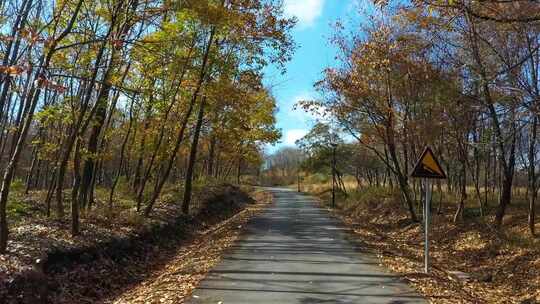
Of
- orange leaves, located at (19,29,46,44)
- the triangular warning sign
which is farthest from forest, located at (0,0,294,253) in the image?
the triangular warning sign

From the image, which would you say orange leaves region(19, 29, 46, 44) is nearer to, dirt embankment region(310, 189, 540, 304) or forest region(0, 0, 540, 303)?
forest region(0, 0, 540, 303)

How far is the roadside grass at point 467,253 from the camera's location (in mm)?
10208

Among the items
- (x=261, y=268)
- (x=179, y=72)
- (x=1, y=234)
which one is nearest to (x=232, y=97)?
(x=179, y=72)

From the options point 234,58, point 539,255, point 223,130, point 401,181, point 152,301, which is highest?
point 234,58

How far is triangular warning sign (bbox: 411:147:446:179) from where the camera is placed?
1166 centimetres

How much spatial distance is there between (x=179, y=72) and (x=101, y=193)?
35.8 feet

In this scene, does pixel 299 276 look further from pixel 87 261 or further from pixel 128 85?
pixel 128 85

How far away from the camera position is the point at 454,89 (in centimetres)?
1527

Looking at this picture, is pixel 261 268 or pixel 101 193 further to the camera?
pixel 101 193

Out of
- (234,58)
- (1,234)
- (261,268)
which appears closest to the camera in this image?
(1,234)

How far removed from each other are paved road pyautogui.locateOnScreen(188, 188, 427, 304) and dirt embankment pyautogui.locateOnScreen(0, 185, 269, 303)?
224cm

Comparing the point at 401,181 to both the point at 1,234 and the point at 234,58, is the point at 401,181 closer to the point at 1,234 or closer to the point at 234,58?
the point at 234,58

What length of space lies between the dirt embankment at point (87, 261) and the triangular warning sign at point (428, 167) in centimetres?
675

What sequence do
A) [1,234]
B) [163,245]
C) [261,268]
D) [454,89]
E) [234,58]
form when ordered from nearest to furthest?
[1,234] → [261,268] → [454,89] → [163,245] → [234,58]
